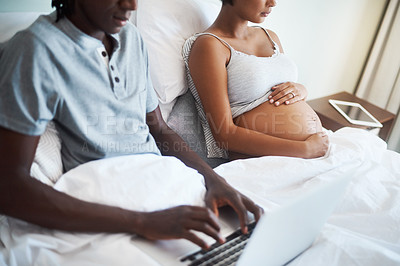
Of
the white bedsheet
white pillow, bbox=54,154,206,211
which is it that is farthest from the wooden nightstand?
white pillow, bbox=54,154,206,211

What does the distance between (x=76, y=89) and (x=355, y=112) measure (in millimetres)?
1829

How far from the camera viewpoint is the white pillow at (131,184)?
74 centimetres

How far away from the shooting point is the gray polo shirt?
2.20 ft

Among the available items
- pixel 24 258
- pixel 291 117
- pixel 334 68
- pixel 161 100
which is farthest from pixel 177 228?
pixel 334 68

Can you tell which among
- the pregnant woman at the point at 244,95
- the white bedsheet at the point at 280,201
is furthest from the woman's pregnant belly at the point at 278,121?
the white bedsheet at the point at 280,201

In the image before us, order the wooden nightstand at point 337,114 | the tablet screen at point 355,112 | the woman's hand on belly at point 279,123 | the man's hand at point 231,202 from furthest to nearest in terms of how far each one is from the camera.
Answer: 1. the tablet screen at point 355,112
2. the wooden nightstand at point 337,114
3. the woman's hand on belly at point 279,123
4. the man's hand at point 231,202

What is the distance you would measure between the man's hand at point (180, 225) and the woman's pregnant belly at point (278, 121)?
26.6 inches

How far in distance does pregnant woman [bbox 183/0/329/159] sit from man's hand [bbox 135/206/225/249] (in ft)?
1.83

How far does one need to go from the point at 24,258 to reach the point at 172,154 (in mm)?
517

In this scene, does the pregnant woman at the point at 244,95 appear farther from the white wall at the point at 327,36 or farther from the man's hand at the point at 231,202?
the white wall at the point at 327,36

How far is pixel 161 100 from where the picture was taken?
4.31ft

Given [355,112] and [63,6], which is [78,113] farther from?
[355,112]

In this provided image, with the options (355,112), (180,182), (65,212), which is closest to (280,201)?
(180,182)

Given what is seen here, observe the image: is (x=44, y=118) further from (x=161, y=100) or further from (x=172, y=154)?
(x=161, y=100)
